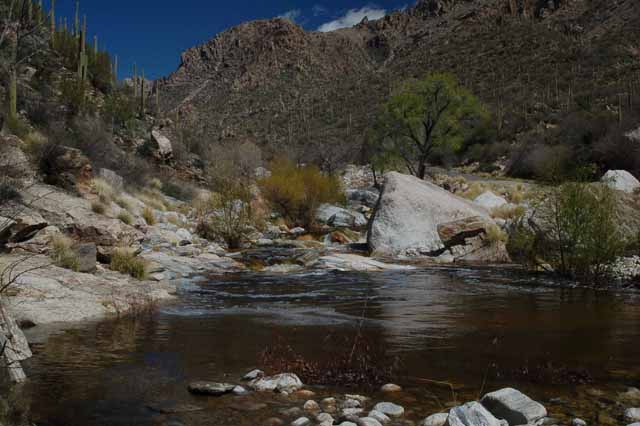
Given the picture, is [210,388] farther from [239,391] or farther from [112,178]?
[112,178]

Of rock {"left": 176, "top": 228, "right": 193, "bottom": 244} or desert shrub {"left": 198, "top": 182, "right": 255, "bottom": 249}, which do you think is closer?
rock {"left": 176, "top": 228, "right": 193, "bottom": 244}

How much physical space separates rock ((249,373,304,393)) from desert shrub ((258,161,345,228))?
57.3 ft

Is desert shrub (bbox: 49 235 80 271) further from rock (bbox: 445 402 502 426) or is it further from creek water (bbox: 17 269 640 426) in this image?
rock (bbox: 445 402 502 426)

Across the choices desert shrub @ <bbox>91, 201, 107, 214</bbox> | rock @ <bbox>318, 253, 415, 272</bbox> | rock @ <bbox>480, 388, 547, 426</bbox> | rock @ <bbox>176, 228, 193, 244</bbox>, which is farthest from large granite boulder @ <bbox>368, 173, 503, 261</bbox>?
rock @ <bbox>480, 388, 547, 426</bbox>

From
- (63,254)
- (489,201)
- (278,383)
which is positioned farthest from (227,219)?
(278,383)

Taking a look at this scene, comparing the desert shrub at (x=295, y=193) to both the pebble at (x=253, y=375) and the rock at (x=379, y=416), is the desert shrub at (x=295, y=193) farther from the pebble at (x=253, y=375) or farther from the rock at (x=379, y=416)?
the rock at (x=379, y=416)

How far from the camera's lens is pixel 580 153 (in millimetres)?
35469

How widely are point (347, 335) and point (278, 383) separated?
2204 millimetres

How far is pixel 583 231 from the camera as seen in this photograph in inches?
417

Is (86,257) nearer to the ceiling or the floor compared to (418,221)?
nearer to the floor

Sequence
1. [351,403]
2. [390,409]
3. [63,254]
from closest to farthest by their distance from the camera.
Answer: [390,409]
[351,403]
[63,254]

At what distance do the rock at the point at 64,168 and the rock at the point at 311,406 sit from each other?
13246 mm

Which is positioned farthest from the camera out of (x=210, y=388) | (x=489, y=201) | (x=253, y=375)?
(x=489, y=201)

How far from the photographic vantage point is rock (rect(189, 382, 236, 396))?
14.6 feet
